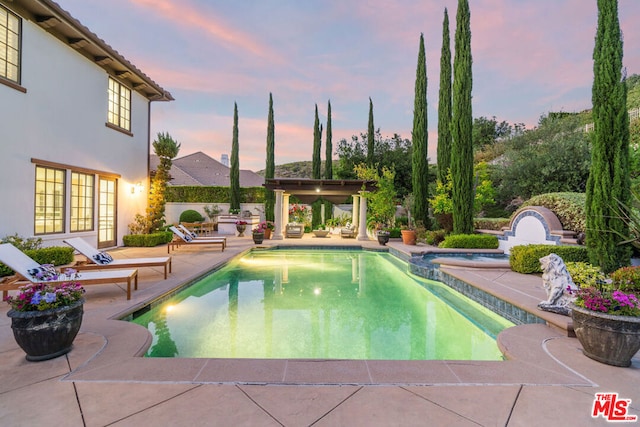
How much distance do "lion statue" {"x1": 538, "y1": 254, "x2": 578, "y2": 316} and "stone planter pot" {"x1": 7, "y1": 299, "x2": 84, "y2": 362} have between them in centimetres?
Result: 612

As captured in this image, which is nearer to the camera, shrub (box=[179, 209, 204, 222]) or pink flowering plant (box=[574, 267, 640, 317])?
pink flowering plant (box=[574, 267, 640, 317])

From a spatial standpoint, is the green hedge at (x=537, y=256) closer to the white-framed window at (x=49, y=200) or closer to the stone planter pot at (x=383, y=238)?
the stone planter pot at (x=383, y=238)

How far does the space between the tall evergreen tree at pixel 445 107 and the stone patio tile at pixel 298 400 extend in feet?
48.3

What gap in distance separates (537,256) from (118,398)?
8.68m

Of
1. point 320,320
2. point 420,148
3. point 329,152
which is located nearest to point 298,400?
point 320,320

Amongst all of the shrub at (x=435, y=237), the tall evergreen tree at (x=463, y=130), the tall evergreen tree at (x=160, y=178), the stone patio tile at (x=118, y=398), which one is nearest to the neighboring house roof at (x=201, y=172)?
the tall evergreen tree at (x=160, y=178)

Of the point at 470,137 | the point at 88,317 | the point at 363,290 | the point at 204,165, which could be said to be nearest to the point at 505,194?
the point at 470,137

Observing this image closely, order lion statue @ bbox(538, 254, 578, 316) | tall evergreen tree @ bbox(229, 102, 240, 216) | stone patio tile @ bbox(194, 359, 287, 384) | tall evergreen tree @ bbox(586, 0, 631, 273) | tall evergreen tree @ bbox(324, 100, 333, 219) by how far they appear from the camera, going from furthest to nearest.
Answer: tall evergreen tree @ bbox(324, 100, 333, 219), tall evergreen tree @ bbox(229, 102, 240, 216), tall evergreen tree @ bbox(586, 0, 631, 273), lion statue @ bbox(538, 254, 578, 316), stone patio tile @ bbox(194, 359, 287, 384)

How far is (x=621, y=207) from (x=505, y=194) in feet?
44.1

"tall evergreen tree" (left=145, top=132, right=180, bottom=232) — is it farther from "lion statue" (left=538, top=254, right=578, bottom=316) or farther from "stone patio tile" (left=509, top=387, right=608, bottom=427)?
"stone patio tile" (left=509, top=387, right=608, bottom=427)

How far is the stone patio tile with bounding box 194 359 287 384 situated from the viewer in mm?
2822

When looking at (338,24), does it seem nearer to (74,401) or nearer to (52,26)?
(52,26)

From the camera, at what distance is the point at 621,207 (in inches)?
266

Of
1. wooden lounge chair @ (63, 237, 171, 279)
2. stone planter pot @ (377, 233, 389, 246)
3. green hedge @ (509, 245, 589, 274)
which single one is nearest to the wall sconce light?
wooden lounge chair @ (63, 237, 171, 279)
